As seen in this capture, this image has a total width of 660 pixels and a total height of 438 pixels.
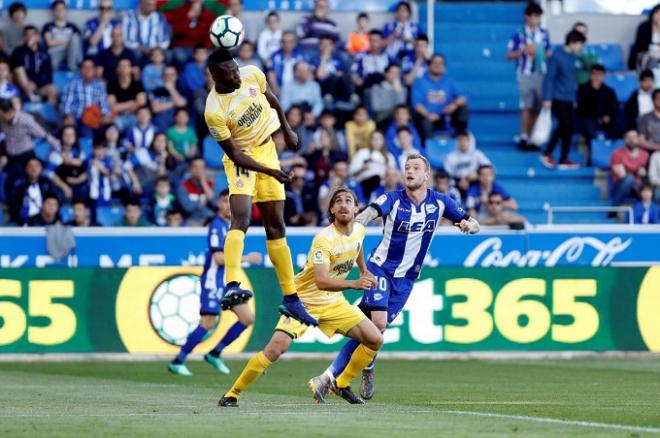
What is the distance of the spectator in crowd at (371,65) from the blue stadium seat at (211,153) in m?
2.66

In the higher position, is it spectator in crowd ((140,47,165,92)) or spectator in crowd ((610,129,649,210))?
spectator in crowd ((140,47,165,92))

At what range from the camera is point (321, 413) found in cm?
1124

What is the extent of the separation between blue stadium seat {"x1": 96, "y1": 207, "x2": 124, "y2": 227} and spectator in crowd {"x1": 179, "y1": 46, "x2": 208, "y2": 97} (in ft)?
9.41

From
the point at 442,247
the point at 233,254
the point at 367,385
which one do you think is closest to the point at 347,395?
the point at 367,385

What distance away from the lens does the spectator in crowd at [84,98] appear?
2388 centimetres

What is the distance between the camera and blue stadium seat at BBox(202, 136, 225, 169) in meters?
24.5

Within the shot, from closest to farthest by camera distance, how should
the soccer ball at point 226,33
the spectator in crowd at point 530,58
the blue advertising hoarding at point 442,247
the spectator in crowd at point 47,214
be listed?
the soccer ball at point 226,33 < the blue advertising hoarding at point 442,247 < the spectator in crowd at point 47,214 < the spectator in crowd at point 530,58

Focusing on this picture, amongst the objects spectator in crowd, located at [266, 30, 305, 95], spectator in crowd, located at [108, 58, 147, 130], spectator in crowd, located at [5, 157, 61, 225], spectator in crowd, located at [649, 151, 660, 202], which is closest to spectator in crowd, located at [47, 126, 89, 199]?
spectator in crowd, located at [5, 157, 61, 225]

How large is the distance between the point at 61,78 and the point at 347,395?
13.4 metres

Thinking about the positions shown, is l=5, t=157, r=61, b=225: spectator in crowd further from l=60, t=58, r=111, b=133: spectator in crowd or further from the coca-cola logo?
the coca-cola logo

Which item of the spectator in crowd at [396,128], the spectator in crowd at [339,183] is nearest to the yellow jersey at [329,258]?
the spectator in crowd at [339,183]

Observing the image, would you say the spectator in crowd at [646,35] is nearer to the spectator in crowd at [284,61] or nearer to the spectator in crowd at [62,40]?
the spectator in crowd at [284,61]

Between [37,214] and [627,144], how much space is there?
996cm

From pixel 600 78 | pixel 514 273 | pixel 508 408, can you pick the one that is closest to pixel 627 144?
pixel 600 78
